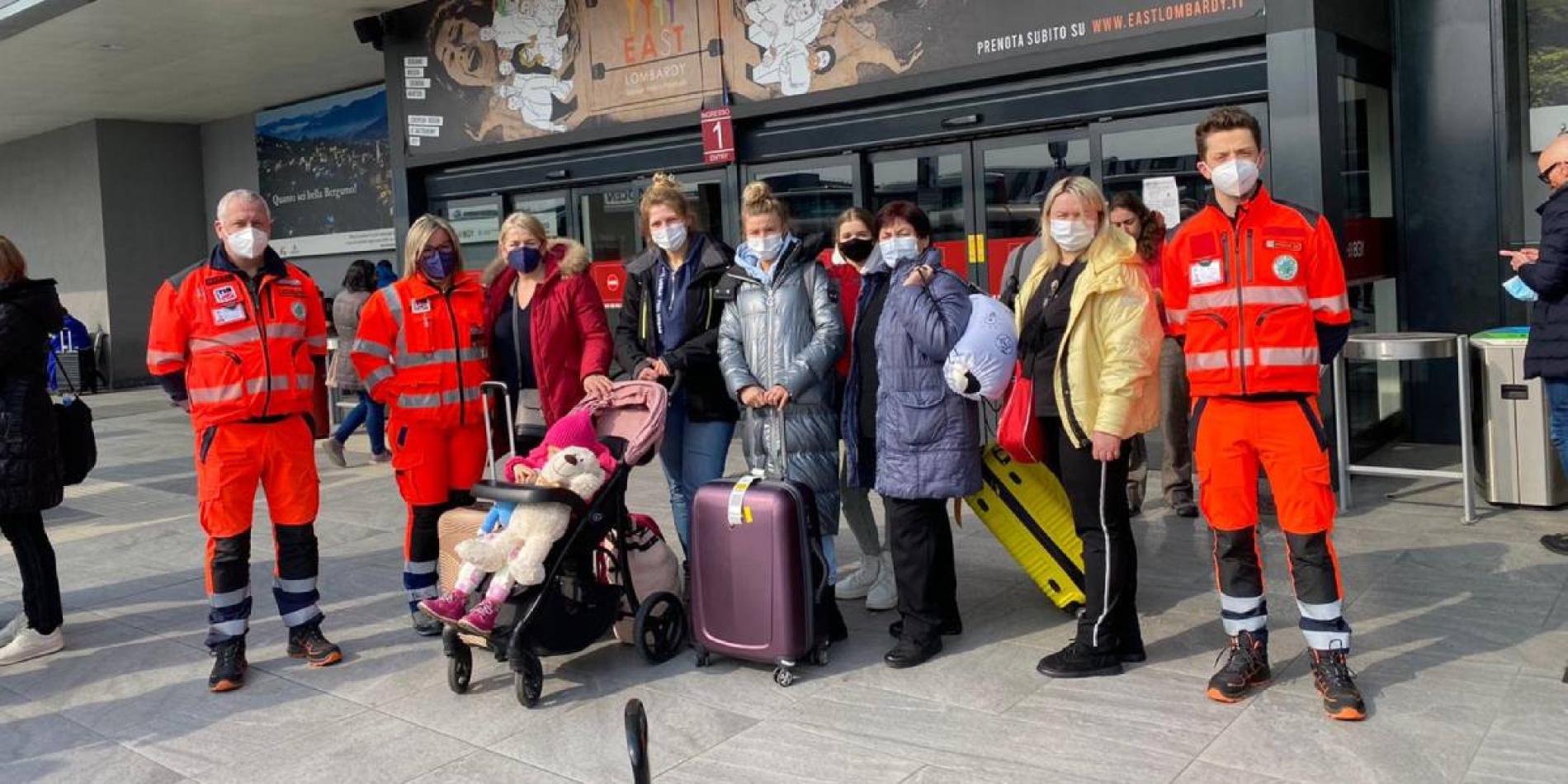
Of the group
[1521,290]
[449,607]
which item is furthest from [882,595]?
[1521,290]

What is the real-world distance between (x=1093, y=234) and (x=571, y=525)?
6.67 feet

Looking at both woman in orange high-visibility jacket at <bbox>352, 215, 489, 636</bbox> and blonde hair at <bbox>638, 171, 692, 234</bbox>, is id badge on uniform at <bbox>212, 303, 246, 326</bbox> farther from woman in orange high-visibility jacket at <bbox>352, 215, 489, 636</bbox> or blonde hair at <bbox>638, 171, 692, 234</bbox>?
blonde hair at <bbox>638, 171, 692, 234</bbox>

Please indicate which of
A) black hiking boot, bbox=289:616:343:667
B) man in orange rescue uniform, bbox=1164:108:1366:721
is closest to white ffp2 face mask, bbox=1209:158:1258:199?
man in orange rescue uniform, bbox=1164:108:1366:721

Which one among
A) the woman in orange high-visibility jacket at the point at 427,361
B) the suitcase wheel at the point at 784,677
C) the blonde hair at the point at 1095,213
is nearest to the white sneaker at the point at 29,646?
the woman in orange high-visibility jacket at the point at 427,361

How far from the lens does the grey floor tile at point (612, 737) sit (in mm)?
3781

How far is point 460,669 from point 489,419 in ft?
3.60

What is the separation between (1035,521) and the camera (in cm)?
493

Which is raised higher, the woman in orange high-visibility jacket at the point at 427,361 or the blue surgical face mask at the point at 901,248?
the blue surgical face mask at the point at 901,248

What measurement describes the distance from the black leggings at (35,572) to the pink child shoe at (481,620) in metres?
2.29

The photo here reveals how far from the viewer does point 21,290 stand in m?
5.14

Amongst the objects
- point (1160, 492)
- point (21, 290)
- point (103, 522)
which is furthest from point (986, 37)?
point (103, 522)

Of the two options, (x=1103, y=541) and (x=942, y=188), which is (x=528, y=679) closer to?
(x=1103, y=541)

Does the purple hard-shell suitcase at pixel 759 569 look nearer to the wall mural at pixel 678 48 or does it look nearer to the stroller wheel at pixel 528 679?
the stroller wheel at pixel 528 679

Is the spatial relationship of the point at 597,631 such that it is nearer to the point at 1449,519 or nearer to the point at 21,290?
the point at 21,290
